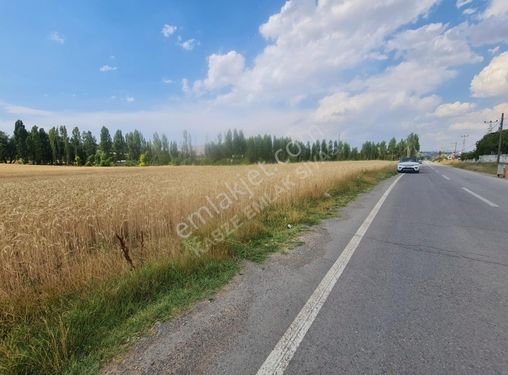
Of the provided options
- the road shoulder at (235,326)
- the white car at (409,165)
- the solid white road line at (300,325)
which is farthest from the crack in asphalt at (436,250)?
the white car at (409,165)

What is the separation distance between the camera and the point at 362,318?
110 inches

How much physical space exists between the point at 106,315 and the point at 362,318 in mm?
2719

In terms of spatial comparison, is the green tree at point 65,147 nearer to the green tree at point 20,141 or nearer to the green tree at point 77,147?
the green tree at point 77,147

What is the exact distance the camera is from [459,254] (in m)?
4.56

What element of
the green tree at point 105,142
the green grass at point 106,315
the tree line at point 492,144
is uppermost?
the green tree at point 105,142

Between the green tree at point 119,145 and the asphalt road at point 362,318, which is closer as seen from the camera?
the asphalt road at point 362,318

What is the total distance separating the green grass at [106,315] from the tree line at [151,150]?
5659 centimetres

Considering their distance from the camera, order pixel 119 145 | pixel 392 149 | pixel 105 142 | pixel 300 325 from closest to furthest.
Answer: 1. pixel 300 325
2. pixel 105 142
3. pixel 119 145
4. pixel 392 149

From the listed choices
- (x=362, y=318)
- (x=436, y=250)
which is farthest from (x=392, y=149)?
(x=362, y=318)

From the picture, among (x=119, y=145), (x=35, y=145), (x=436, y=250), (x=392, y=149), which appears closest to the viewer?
(x=436, y=250)

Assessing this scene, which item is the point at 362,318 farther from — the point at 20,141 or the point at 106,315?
the point at 20,141

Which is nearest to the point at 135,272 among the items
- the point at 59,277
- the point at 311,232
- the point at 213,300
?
the point at 59,277

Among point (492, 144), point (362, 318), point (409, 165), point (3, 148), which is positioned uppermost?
point (3, 148)

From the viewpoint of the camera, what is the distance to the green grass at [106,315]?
7.45 ft
